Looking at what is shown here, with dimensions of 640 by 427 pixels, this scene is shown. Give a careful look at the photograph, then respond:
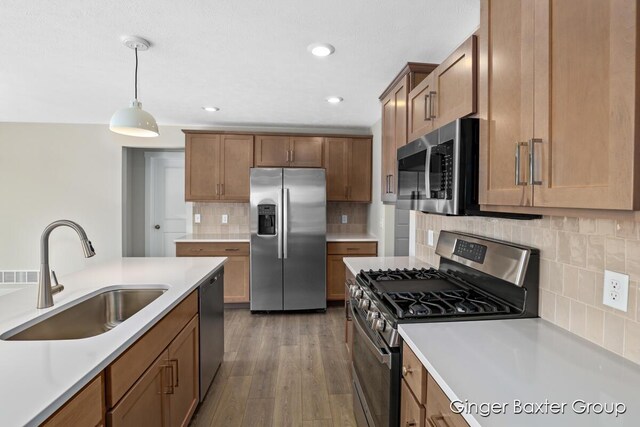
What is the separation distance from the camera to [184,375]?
5.54 ft

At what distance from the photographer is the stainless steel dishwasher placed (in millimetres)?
1981

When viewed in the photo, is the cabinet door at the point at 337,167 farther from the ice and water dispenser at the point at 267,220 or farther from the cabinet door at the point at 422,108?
the cabinet door at the point at 422,108

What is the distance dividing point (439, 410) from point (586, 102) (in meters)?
0.91

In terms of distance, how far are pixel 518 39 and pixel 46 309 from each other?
2.05 meters

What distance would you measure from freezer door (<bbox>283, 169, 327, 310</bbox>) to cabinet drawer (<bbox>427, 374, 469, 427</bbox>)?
2678 mm

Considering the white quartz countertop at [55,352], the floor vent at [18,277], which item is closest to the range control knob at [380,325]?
the white quartz countertop at [55,352]

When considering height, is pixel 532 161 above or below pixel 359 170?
below

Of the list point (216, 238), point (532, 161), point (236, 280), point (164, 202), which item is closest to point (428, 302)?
point (532, 161)

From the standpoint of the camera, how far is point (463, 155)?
4.21 ft

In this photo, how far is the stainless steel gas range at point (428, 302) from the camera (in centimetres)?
127

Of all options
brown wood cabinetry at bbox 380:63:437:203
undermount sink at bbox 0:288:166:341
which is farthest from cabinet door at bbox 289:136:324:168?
undermount sink at bbox 0:288:166:341

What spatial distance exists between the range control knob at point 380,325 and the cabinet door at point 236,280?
2628 millimetres

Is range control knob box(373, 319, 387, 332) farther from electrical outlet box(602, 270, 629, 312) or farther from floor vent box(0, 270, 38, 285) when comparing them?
floor vent box(0, 270, 38, 285)

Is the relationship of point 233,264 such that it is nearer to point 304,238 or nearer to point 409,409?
point 304,238
